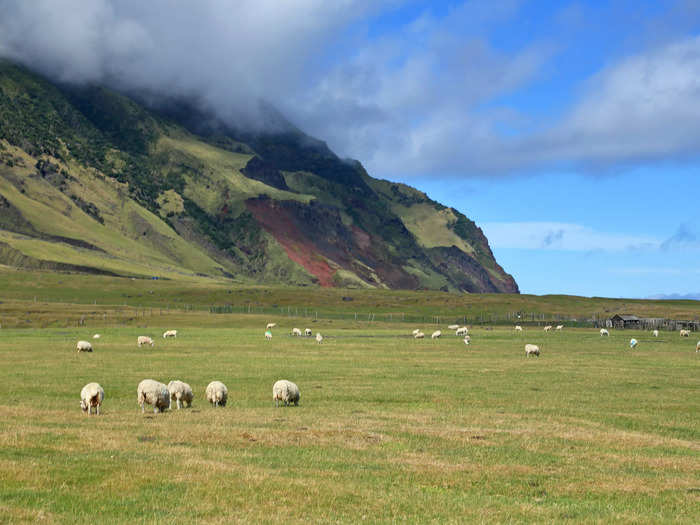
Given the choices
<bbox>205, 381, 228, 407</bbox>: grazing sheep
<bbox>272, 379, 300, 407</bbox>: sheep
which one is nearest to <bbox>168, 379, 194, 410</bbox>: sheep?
<bbox>205, 381, 228, 407</bbox>: grazing sheep

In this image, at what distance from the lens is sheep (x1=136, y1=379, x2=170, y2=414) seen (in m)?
30.0

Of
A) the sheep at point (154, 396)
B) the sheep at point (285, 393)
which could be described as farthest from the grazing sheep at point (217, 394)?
the sheep at point (154, 396)

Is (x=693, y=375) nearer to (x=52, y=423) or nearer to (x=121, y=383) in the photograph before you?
(x=121, y=383)

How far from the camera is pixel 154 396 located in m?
30.0

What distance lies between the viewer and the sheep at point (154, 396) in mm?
30031

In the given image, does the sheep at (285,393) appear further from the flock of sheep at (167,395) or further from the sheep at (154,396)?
the sheep at (154,396)

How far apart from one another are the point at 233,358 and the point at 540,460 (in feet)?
128

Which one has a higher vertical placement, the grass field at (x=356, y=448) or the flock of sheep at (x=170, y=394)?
the flock of sheep at (x=170, y=394)

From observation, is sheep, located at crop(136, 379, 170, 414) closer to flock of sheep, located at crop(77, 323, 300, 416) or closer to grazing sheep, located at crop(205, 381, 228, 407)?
flock of sheep, located at crop(77, 323, 300, 416)

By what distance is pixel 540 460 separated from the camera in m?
21.6

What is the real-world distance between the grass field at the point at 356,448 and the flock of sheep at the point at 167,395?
25.3 inches

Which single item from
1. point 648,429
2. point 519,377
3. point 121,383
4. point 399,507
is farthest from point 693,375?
point 399,507

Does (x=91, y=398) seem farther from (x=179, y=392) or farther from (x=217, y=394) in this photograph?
(x=217, y=394)

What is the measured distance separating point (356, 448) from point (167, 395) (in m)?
Answer: 10.9
